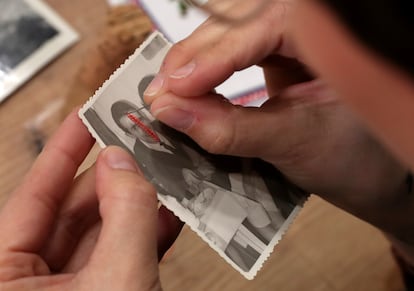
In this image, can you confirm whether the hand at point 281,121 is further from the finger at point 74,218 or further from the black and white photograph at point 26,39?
the black and white photograph at point 26,39

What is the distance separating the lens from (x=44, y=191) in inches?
23.1


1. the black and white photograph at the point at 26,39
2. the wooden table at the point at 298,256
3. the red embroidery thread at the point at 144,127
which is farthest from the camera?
the black and white photograph at the point at 26,39

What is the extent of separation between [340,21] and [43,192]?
1.32 feet

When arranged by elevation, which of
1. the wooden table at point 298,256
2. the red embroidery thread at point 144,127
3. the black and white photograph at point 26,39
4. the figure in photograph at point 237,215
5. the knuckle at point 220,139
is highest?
the black and white photograph at point 26,39

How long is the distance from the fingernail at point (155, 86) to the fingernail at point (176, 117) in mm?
20

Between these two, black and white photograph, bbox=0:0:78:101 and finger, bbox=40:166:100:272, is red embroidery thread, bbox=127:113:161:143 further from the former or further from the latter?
black and white photograph, bbox=0:0:78:101

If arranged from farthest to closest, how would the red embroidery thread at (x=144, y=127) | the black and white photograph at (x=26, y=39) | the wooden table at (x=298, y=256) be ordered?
1. the black and white photograph at (x=26, y=39)
2. the wooden table at (x=298, y=256)
3. the red embroidery thread at (x=144, y=127)

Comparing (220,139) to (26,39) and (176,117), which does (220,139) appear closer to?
(176,117)

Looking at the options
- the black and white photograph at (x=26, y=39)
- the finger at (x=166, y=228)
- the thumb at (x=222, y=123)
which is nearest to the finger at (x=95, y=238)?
the finger at (x=166, y=228)

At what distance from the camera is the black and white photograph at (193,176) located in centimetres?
57

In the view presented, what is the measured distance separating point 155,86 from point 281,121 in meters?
0.11

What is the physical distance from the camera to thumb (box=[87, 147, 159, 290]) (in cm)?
48

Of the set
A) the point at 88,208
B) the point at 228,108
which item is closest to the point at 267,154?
the point at 228,108

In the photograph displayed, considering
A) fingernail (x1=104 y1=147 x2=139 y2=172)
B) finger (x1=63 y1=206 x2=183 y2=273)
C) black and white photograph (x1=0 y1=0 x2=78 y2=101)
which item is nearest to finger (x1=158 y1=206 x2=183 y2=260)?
finger (x1=63 y1=206 x2=183 y2=273)
